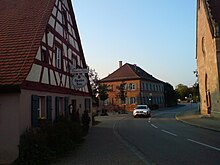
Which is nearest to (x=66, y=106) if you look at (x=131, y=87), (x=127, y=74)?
(x=131, y=87)

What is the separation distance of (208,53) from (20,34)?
27175 mm

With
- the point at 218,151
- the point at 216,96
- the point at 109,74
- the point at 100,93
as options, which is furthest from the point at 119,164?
the point at 109,74

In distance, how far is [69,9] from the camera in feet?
71.0

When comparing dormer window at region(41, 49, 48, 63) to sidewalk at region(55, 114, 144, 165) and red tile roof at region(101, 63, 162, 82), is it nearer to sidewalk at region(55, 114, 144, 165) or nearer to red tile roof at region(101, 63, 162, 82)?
sidewalk at region(55, 114, 144, 165)

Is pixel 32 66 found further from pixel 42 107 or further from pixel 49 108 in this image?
pixel 49 108

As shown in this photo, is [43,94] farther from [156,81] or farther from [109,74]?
[156,81]

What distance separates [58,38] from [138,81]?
56463mm

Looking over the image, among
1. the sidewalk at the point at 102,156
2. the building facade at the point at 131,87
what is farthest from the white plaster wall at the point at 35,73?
the building facade at the point at 131,87

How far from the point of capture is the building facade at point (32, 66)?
11.2 m

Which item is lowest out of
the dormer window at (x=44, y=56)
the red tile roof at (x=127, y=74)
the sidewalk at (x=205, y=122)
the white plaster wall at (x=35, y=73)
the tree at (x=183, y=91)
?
the sidewalk at (x=205, y=122)

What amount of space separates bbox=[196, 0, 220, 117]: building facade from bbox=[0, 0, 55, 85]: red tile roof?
22.1 m

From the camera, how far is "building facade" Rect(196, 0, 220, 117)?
33781 millimetres

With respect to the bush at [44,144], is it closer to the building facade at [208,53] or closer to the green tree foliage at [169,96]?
the building facade at [208,53]

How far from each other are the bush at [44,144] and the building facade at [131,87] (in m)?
56.8
